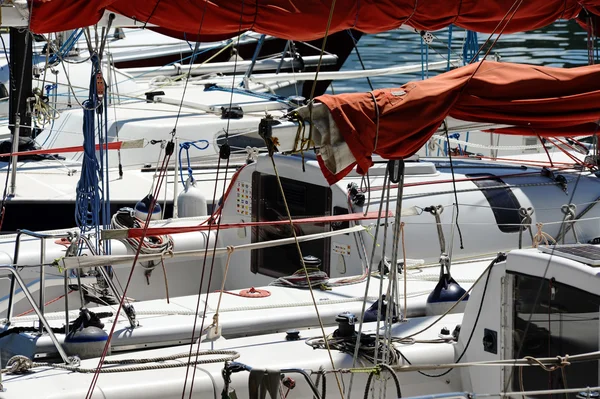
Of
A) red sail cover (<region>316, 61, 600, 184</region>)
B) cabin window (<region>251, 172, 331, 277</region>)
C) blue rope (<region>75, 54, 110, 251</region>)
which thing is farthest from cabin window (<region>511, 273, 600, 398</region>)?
blue rope (<region>75, 54, 110, 251</region>)

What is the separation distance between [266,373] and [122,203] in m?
5.44

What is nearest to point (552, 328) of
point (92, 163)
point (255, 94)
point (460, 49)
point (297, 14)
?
point (297, 14)

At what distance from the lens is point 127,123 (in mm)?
12414

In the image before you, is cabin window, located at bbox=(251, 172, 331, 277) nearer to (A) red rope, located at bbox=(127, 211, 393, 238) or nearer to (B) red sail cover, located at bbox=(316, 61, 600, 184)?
(A) red rope, located at bbox=(127, 211, 393, 238)

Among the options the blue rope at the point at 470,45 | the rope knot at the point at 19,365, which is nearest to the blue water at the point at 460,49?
the blue rope at the point at 470,45

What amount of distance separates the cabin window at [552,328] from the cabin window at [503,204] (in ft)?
7.28

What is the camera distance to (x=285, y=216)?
8.58 metres

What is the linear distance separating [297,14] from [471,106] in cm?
284

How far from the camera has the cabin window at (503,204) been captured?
8.33 meters

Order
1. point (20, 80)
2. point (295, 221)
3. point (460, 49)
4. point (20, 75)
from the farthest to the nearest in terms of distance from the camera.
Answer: point (460, 49)
point (20, 80)
point (20, 75)
point (295, 221)

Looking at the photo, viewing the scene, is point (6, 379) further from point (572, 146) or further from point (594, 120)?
point (572, 146)

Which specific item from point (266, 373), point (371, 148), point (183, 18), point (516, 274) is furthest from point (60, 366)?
point (183, 18)

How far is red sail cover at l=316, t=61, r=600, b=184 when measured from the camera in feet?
18.2

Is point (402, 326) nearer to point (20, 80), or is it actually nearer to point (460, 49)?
point (20, 80)
